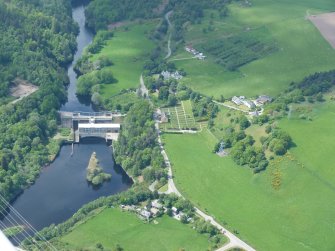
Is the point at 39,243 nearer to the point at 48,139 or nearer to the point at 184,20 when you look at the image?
the point at 48,139

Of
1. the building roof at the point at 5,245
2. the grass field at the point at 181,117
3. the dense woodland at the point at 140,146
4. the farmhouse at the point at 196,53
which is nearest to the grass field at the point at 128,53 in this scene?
the farmhouse at the point at 196,53

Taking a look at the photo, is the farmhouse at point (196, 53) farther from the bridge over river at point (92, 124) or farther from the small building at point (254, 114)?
the bridge over river at point (92, 124)

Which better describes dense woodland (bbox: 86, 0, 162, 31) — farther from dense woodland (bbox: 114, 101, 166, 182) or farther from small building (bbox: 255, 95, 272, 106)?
small building (bbox: 255, 95, 272, 106)

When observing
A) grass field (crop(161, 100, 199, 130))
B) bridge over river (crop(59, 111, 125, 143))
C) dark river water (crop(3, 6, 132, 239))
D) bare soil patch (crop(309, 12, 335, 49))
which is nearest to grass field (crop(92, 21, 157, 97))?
bridge over river (crop(59, 111, 125, 143))

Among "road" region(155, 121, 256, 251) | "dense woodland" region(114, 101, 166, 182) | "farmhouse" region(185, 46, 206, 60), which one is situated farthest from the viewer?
"farmhouse" region(185, 46, 206, 60)

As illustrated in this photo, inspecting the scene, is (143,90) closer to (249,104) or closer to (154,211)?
(249,104)

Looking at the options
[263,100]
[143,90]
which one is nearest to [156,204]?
[263,100]

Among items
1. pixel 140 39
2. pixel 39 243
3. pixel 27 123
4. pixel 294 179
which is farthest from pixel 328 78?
pixel 39 243
